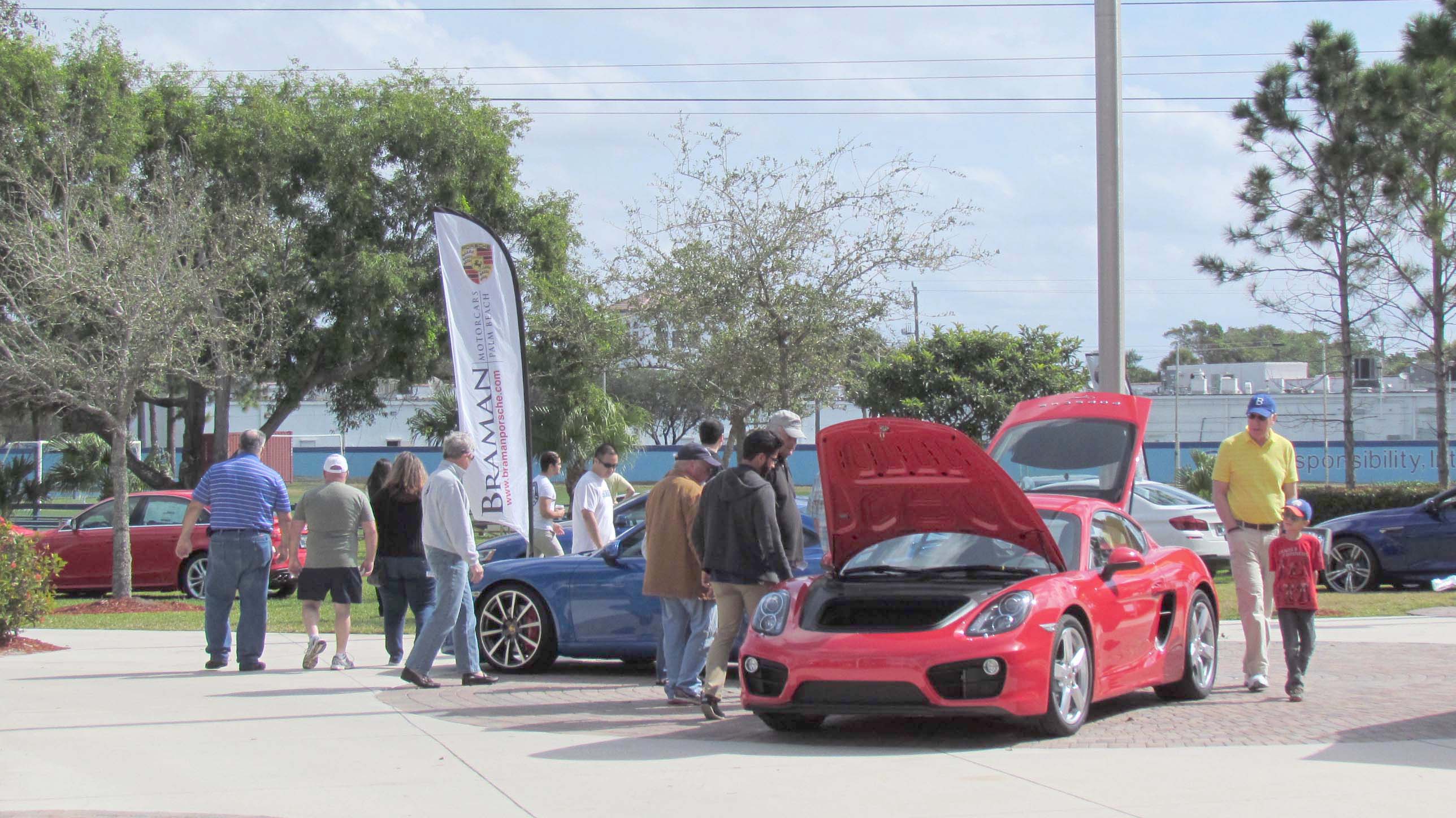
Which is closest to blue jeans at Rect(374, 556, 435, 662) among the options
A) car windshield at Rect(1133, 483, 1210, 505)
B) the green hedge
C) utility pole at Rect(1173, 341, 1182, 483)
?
car windshield at Rect(1133, 483, 1210, 505)

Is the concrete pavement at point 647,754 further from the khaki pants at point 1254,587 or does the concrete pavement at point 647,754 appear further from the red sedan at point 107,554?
the red sedan at point 107,554

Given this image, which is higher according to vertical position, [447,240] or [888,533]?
[447,240]

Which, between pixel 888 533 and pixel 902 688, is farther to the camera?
pixel 888 533

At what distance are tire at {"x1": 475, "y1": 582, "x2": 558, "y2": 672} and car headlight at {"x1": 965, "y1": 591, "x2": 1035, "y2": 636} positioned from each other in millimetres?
3978

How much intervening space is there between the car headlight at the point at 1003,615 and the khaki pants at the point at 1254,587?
8.28ft

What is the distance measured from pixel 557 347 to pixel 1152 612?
20335 mm

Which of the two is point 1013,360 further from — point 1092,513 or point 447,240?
point 1092,513

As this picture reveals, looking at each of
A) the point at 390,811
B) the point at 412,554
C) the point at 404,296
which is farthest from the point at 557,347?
the point at 390,811

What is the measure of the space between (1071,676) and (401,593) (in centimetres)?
542

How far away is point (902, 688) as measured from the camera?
23.8ft

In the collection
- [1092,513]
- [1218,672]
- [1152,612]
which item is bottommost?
[1218,672]

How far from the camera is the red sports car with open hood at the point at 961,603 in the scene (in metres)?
7.28

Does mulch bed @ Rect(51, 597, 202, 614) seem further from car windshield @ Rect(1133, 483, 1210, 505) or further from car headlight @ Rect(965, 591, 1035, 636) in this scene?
car windshield @ Rect(1133, 483, 1210, 505)

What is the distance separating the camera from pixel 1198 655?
29.7 feet
